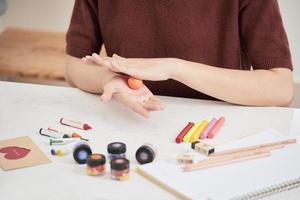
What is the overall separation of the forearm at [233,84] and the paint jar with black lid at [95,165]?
33 centimetres

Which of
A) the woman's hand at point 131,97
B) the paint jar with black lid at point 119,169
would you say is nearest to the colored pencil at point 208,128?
the woman's hand at point 131,97

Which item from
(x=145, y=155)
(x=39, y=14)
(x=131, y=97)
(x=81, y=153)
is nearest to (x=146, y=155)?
(x=145, y=155)

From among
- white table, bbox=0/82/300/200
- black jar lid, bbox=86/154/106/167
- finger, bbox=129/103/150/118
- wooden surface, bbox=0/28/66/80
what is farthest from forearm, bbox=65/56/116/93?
wooden surface, bbox=0/28/66/80

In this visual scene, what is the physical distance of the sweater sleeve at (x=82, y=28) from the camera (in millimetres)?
1283

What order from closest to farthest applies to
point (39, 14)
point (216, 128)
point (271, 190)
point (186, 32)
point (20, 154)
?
point (271, 190) < point (20, 154) < point (216, 128) < point (186, 32) < point (39, 14)

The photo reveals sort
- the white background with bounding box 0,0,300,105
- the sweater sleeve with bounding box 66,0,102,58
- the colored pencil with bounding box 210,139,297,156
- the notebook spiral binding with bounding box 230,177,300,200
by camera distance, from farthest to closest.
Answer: the white background with bounding box 0,0,300,105, the sweater sleeve with bounding box 66,0,102,58, the colored pencil with bounding box 210,139,297,156, the notebook spiral binding with bounding box 230,177,300,200

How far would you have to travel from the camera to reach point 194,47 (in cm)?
126

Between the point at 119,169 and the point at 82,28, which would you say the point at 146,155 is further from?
the point at 82,28

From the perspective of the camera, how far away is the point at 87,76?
3.94 ft

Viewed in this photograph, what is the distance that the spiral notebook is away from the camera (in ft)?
2.49

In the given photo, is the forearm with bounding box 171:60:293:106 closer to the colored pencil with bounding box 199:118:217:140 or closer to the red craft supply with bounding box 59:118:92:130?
the colored pencil with bounding box 199:118:217:140

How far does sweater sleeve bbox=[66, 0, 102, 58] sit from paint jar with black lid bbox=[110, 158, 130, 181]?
555 millimetres

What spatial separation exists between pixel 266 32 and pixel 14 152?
64 cm

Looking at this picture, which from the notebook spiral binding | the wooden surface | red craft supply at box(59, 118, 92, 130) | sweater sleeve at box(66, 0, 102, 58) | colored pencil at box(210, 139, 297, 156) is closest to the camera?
the notebook spiral binding
